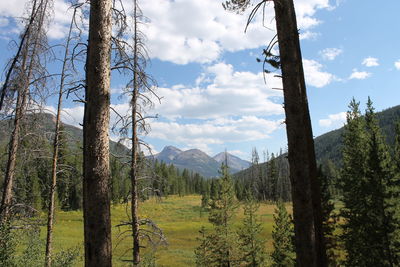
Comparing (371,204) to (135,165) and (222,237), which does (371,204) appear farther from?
(135,165)

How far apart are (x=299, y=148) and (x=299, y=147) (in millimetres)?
16

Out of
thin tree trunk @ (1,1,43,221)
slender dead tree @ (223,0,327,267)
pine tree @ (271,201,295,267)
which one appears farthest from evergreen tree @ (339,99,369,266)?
thin tree trunk @ (1,1,43,221)

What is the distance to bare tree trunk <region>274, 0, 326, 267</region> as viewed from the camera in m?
4.57

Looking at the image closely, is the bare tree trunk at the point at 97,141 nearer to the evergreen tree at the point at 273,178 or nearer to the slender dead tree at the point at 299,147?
the slender dead tree at the point at 299,147

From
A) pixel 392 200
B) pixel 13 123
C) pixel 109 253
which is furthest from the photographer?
pixel 392 200

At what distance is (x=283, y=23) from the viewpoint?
513cm

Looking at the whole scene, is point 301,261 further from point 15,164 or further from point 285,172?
point 285,172

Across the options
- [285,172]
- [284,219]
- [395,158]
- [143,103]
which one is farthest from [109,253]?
[285,172]

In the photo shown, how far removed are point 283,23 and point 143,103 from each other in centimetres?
706

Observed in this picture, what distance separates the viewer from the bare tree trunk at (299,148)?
15.0 feet

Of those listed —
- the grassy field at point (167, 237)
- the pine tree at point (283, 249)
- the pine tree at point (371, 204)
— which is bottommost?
the grassy field at point (167, 237)

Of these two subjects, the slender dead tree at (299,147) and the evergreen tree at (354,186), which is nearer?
the slender dead tree at (299,147)

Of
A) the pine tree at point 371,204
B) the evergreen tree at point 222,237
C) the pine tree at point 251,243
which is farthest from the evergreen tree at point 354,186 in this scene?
the evergreen tree at point 222,237

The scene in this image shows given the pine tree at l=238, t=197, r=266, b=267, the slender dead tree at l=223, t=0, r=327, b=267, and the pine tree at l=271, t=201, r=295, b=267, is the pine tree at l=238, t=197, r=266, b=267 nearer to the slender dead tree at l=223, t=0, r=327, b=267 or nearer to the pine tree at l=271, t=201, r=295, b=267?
the pine tree at l=271, t=201, r=295, b=267
